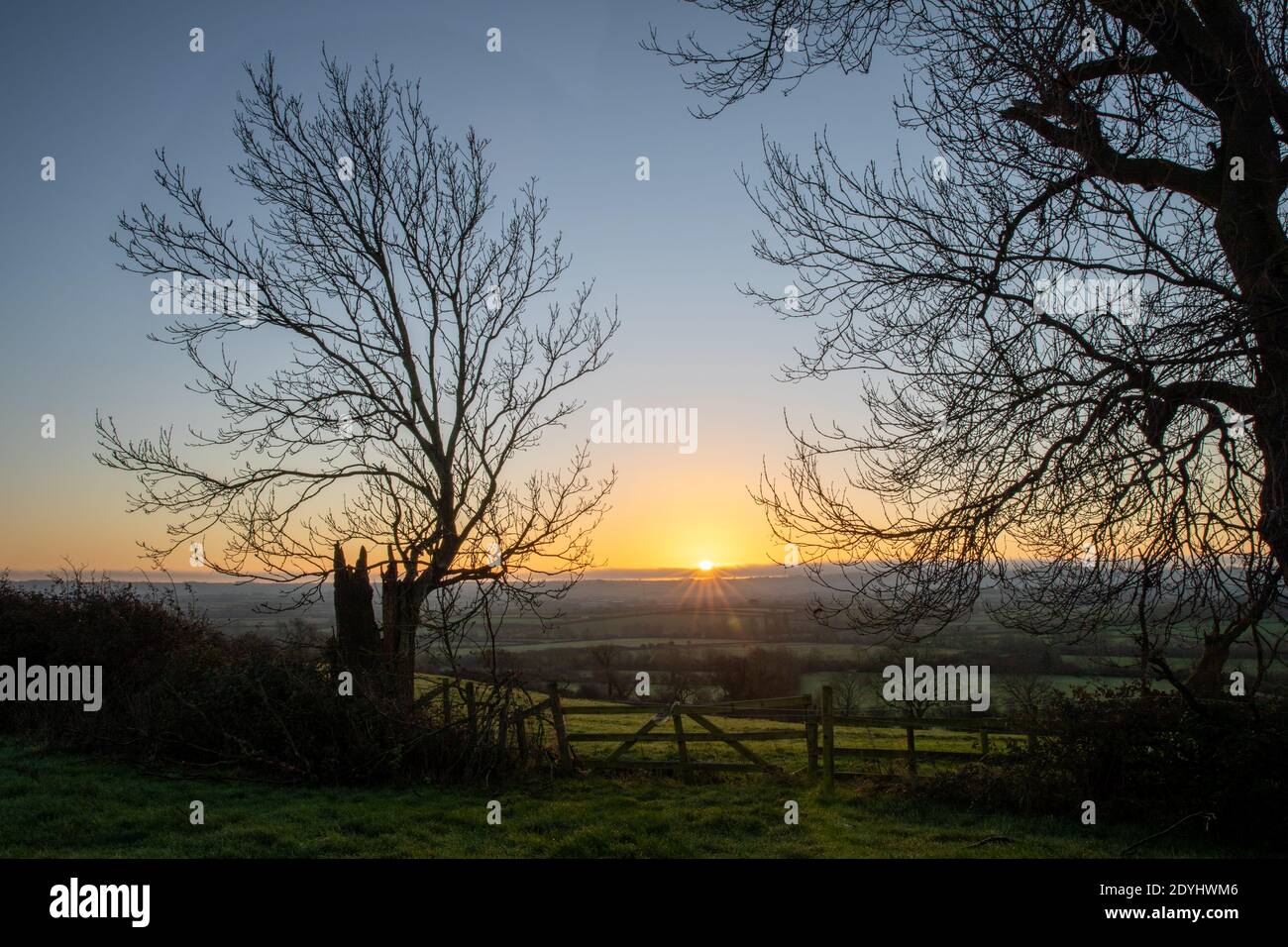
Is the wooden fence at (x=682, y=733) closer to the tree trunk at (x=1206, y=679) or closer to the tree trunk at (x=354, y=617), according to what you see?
the tree trunk at (x=354, y=617)

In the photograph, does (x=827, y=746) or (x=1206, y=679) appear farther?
(x=827, y=746)

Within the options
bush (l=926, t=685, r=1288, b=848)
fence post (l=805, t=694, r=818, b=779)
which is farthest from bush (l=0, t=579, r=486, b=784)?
bush (l=926, t=685, r=1288, b=848)

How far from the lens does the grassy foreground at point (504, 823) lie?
8922mm

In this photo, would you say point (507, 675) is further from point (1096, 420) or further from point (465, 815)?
point (1096, 420)

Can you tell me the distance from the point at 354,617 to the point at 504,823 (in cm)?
661

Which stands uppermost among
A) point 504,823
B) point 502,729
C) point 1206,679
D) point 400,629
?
point 400,629

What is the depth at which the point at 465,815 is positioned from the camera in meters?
10.7

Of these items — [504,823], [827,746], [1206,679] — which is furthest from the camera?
→ [827,746]

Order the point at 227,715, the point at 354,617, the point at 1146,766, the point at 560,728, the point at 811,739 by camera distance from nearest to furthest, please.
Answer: the point at 1146,766 → the point at 227,715 → the point at 811,739 → the point at 560,728 → the point at 354,617

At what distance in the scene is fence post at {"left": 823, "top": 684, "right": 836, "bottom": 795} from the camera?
13.4m

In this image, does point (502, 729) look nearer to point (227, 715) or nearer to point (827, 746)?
point (227, 715)

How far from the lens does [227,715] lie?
1381 centimetres

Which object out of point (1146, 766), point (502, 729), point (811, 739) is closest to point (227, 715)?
point (502, 729)
